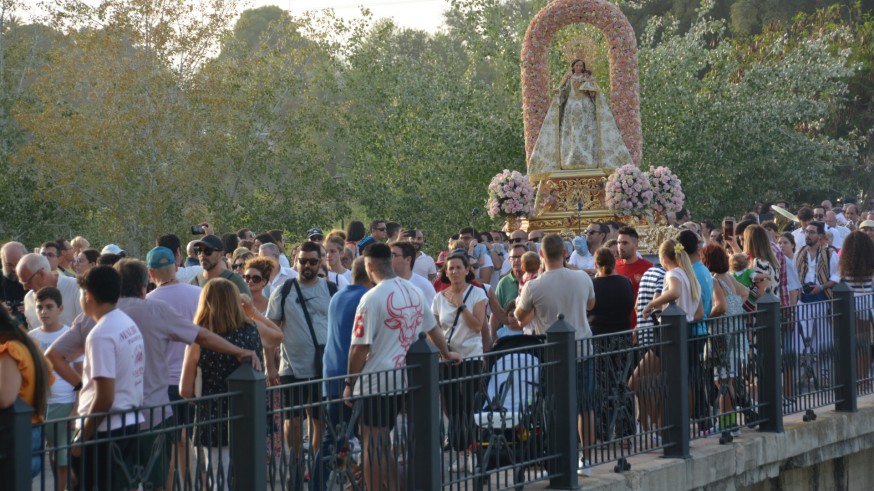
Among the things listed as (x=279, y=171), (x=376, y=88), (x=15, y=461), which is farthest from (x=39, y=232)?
(x=15, y=461)

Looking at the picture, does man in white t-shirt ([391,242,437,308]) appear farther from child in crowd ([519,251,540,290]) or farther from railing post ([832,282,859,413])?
railing post ([832,282,859,413])

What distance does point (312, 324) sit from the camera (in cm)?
1068

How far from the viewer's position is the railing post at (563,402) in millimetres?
9234

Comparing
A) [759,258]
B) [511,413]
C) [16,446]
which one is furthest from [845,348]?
[16,446]

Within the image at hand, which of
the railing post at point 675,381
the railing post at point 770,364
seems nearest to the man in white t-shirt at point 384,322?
the railing post at point 675,381

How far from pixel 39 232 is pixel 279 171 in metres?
5.13

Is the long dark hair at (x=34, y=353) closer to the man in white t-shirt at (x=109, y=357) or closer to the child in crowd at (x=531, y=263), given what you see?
the man in white t-shirt at (x=109, y=357)

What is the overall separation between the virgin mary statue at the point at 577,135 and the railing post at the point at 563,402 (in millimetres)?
16106

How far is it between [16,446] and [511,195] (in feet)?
59.4

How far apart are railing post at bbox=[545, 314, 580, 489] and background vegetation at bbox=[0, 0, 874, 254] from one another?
644 inches

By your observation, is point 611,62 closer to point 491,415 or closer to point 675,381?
point 675,381

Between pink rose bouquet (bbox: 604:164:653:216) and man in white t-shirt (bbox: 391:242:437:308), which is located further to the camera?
pink rose bouquet (bbox: 604:164:653:216)

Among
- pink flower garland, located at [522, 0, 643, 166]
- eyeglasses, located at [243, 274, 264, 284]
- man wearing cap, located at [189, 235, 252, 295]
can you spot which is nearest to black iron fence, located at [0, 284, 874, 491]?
man wearing cap, located at [189, 235, 252, 295]

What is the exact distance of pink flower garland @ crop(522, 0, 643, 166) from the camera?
26000 mm
